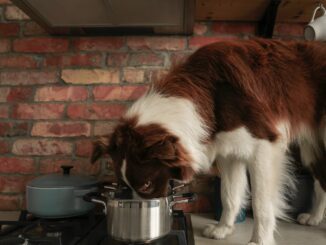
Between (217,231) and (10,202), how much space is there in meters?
0.98

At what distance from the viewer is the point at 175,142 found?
1067 millimetres

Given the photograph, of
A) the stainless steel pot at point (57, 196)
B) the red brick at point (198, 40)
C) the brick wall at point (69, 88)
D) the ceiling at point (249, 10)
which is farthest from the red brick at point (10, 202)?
the ceiling at point (249, 10)

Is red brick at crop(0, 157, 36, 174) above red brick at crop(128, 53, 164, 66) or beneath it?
beneath

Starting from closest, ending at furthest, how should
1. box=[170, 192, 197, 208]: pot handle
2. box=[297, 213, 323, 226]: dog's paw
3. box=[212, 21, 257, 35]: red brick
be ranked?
box=[170, 192, 197, 208]: pot handle
box=[297, 213, 323, 226]: dog's paw
box=[212, 21, 257, 35]: red brick

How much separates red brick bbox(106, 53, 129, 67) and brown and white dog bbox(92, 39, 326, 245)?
42 cm

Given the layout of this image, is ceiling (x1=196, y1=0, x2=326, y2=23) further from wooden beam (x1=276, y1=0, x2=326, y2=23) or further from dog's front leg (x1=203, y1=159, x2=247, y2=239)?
dog's front leg (x1=203, y1=159, x2=247, y2=239)

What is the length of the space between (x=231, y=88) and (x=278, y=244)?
0.53 m

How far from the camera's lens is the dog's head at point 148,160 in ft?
3.45

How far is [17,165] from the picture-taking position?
1608mm

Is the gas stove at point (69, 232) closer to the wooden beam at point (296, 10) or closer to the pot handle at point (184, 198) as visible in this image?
the pot handle at point (184, 198)

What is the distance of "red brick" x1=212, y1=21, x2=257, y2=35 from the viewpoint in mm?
1599

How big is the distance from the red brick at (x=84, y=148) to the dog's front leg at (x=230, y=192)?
615mm

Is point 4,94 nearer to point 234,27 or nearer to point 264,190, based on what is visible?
point 234,27

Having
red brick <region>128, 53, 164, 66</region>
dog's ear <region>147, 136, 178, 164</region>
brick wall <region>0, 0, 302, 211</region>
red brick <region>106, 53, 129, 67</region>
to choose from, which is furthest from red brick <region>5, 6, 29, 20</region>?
dog's ear <region>147, 136, 178, 164</region>
